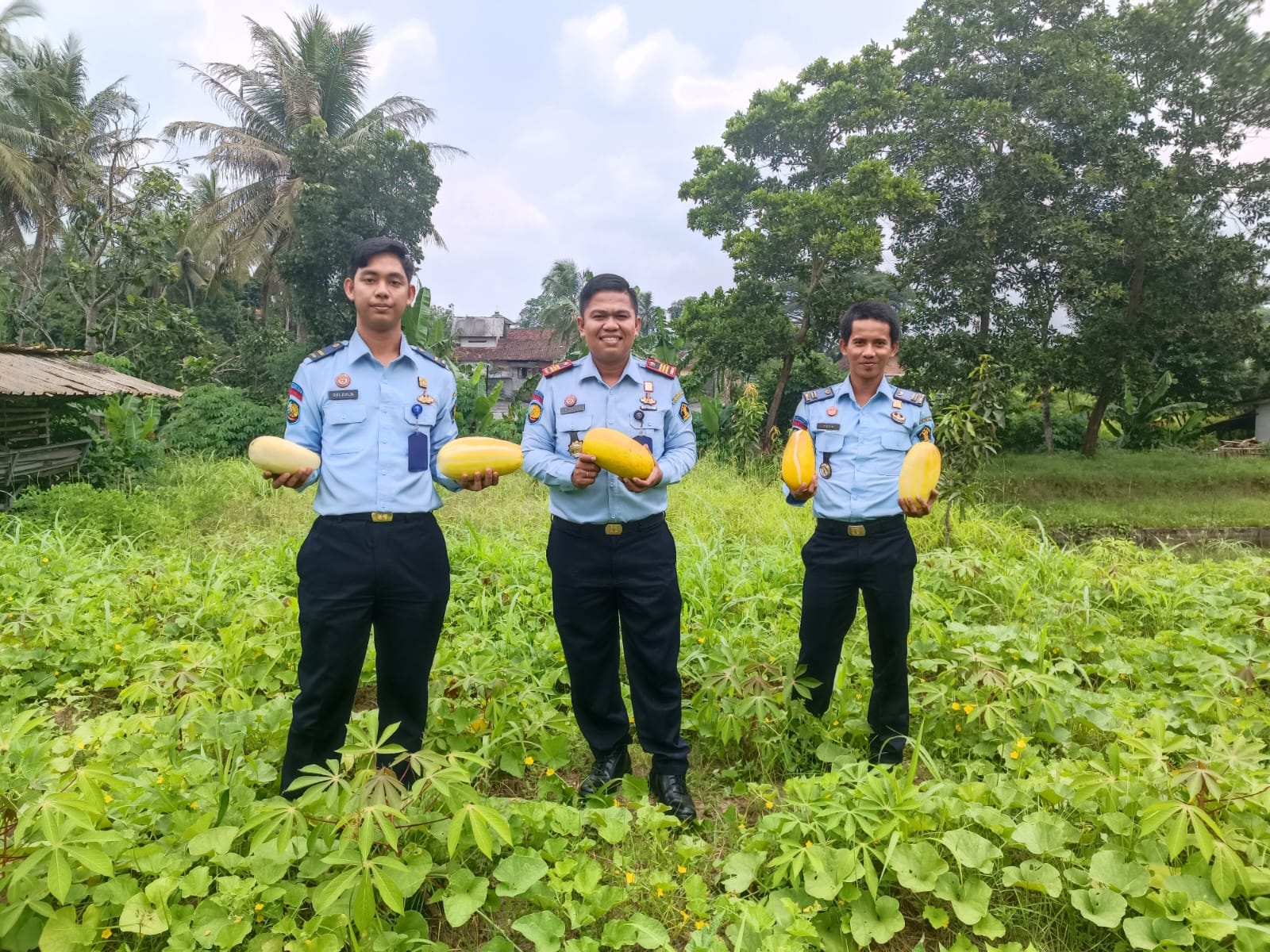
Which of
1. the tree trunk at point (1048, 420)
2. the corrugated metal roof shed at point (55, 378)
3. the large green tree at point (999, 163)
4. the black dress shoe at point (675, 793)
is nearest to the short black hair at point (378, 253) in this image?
the black dress shoe at point (675, 793)

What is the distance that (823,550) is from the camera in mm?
2928

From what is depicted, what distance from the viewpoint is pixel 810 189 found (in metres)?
15.4

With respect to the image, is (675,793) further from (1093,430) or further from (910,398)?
(1093,430)

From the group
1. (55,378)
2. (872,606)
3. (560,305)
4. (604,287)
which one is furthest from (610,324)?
(560,305)

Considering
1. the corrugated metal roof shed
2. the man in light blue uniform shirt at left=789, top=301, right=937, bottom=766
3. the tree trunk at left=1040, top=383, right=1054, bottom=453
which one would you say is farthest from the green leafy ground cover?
the tree trunk at left=1040, top=383, right=1054, bottom=453

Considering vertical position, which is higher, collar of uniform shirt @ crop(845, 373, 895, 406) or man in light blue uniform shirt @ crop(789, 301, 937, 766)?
collar of uniform shirt @ crop(845, 373, 895, 406)

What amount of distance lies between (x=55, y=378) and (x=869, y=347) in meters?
9.68

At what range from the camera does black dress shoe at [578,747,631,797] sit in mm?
2779

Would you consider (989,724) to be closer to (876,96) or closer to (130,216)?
(876,96)

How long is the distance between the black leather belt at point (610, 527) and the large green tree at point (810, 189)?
11521 millimetres

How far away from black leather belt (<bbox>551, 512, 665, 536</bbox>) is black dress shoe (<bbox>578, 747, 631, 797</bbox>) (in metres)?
0.90

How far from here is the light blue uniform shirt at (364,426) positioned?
2.43 metres

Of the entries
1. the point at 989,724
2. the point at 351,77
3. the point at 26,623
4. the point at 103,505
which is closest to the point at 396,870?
the point at 989,724

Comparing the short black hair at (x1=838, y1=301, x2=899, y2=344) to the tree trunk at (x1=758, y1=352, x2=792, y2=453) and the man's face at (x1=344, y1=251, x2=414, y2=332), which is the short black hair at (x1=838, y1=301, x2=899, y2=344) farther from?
the tree trunk at (x1=758, y1=352, x2=792, y2=453)
